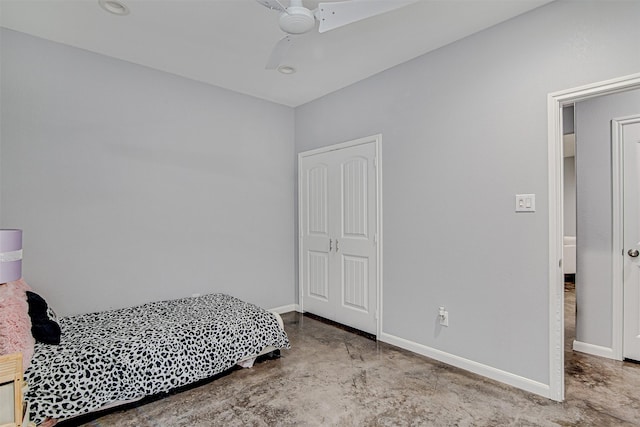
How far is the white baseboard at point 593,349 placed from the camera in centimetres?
300

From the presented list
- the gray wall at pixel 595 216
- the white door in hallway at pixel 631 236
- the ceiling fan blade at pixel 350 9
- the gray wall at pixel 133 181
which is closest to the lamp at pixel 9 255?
the gray wall at pixel 133 181

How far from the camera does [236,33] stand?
271 centimetres

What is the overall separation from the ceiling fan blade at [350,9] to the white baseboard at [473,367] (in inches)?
102

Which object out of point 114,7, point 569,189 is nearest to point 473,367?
point 114,7

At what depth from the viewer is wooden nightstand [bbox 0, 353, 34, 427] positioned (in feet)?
4.91

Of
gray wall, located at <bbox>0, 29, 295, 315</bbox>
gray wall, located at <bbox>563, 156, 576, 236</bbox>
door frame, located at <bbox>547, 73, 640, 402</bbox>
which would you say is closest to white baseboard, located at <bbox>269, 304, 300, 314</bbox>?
gray wall, located at <bbox>0, 29, 295, 315</bbox>

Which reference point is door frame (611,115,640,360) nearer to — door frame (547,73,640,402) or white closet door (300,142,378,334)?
door frame (547,73,640,402)

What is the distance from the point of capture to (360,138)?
143 inches

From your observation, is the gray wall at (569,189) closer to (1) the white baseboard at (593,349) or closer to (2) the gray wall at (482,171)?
(1) the white baseboard at (593,349)

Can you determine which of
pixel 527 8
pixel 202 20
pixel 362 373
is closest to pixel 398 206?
pixel 362 373

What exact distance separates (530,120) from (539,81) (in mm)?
266

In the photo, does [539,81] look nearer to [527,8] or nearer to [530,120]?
[530,120]

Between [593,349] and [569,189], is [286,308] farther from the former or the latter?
[569,189]

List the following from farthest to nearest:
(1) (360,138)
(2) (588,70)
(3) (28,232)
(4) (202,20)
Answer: (1) (360,138), (3) (28,232), (4) (202,20), (2) (588,70)
